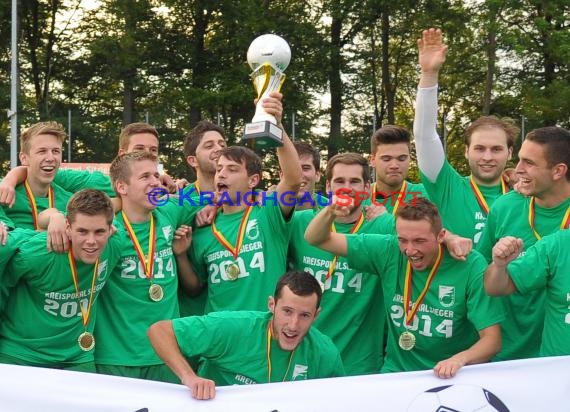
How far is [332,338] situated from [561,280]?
159 centimetres

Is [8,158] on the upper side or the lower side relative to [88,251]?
upper

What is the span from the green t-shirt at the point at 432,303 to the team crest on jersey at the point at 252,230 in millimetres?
726

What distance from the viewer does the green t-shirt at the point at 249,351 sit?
4.25 metres

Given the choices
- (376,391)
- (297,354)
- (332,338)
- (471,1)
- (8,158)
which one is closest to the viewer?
(376,391)

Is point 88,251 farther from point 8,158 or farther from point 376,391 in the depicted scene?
point 8,158

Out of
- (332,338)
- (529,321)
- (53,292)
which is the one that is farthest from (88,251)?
(529,321)

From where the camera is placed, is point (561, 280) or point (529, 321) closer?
point (561, 280)

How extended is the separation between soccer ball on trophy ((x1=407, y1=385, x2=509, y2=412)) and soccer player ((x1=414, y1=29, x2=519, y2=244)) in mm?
1533

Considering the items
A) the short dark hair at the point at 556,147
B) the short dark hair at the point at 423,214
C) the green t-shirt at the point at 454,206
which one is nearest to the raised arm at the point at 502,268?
the short dark hair at the point at 423,214

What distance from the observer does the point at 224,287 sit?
201 inches

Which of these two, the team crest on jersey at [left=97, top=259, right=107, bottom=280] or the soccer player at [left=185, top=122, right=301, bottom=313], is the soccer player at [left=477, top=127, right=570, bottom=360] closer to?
the soccer player at [left=185, top=122, right=301, bottom=313]

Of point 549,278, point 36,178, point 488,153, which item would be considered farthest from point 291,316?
point 36,178

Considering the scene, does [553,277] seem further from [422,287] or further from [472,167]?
[472,167]

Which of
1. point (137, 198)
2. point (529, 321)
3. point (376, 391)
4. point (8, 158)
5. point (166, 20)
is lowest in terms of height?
point (376, 391)
